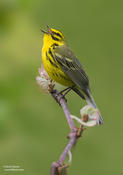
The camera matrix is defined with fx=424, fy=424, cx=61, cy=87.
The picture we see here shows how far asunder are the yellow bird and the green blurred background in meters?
0.05

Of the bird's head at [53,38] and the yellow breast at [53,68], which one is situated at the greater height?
the bird's head at [53,38]

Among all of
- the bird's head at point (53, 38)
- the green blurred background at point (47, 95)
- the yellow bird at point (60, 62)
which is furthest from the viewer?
the bird's head at point (53, 38)

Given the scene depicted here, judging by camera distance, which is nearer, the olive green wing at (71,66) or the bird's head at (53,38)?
the olive green wing at (71,66)

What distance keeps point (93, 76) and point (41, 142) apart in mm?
1627

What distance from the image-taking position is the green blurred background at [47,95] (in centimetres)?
158

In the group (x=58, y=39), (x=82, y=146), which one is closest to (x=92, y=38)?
(x=82, y=146)

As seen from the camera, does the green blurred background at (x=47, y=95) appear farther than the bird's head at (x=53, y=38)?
No

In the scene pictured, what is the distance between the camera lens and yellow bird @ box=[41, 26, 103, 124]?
1.84m

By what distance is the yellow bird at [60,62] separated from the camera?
6.02 ft

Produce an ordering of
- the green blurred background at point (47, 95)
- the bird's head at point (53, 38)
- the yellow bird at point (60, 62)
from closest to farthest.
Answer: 1. the green blurred background at point (47, 95)
2. the yellow bird at point (60, 62)
3. the bird's head at point (53, 38)

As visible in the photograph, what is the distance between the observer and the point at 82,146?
2961 millimetres

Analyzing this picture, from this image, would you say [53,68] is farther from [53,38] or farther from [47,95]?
[47,95]

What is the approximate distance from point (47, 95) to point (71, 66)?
49cm

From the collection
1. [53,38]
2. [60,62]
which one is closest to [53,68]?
[60,62]
